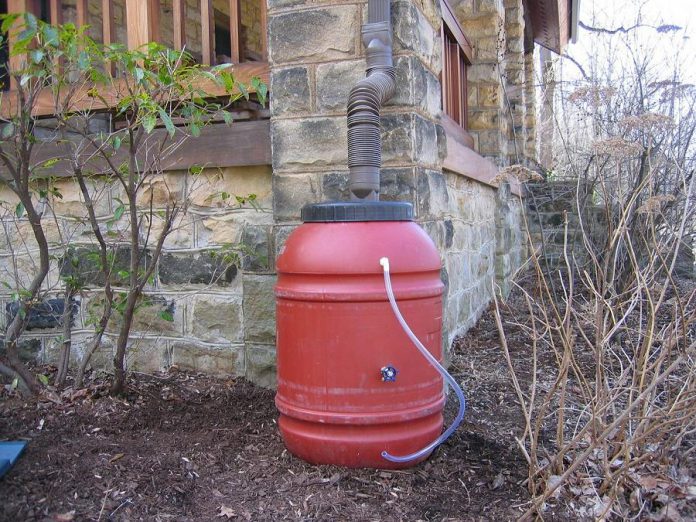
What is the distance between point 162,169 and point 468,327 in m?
2.29

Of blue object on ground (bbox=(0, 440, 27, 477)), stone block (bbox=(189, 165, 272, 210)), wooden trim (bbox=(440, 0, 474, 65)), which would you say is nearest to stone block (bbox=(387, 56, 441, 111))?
stone block (bbox=(189, 165, 272, 210))

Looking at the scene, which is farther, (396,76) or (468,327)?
(468,327)

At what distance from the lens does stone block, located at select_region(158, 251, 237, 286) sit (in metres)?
3.03

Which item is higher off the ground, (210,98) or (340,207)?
(210,98)

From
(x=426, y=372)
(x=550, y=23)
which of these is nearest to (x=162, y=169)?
(x=426, y=372)

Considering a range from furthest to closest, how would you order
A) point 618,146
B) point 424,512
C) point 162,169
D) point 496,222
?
point 496,222
point 162,169
point 618,146
point 424,512

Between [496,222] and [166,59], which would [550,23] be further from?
[166,59]

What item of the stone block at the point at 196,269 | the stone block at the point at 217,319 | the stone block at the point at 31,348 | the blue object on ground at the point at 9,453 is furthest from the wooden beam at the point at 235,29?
the blue object on ground at the point at 9,453

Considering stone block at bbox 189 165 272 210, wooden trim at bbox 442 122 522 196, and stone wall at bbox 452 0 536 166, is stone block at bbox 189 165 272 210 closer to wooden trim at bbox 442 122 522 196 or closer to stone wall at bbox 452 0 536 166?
wooden trim at bbox 442 122 522 196

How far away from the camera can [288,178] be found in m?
2.76

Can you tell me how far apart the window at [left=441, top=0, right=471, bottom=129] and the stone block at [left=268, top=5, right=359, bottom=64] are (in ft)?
4.44

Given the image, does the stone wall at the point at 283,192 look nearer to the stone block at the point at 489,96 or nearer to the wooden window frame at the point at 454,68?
the wooden window frame at the point at 454,68

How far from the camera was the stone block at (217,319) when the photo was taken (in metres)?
3.02

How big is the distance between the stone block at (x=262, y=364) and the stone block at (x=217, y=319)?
0.37 ft
